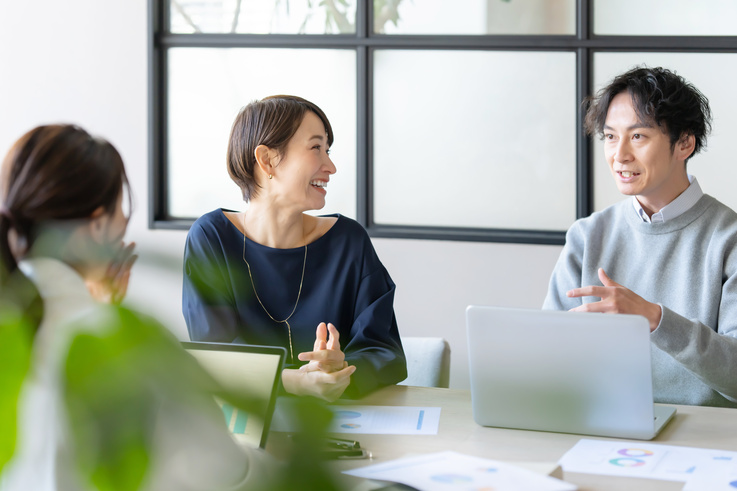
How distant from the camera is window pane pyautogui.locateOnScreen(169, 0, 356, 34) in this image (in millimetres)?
3426

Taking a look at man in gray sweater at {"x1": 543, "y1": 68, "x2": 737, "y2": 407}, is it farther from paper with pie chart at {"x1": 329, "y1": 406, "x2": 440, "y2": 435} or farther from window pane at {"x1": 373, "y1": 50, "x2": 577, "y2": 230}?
window pane at {"x1": 373, "y1": 50, "x2": 577, "y2": 230}

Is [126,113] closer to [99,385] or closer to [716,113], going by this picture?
[716,113]

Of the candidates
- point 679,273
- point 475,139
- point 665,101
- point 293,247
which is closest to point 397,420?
point 293,247

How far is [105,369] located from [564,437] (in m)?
1.24

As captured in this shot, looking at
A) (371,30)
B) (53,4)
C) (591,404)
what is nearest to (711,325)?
(591,404)

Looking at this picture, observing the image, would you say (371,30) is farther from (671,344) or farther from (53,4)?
(671,344)

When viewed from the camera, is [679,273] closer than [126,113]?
Yes

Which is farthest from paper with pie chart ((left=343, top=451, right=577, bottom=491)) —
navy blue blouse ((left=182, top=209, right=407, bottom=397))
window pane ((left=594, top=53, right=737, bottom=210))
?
window pane ((left=594, top=53, right=737, bottom=210))

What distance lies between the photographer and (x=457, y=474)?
1.15m

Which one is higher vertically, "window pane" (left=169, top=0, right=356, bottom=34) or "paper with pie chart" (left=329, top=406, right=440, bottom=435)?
Answer: "window pane" (left=169, top=0, right=356, bottom=34)

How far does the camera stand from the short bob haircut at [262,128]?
6.53 feet

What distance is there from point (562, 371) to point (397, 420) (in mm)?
356

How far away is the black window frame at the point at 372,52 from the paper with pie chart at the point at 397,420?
180cm

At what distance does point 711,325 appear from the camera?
1.85 m
